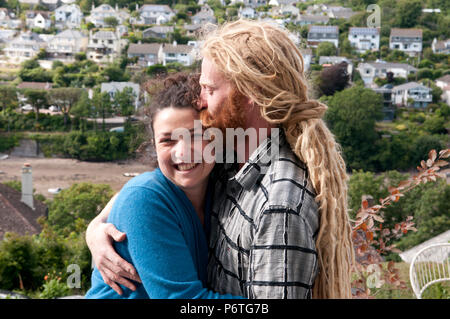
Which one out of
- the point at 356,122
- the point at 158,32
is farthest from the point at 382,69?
the point at 158,32

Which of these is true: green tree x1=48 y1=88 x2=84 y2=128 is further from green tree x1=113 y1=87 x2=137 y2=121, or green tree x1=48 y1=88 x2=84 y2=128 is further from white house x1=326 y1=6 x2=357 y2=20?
white house x1=326 y1=6 x2=357 y2=20

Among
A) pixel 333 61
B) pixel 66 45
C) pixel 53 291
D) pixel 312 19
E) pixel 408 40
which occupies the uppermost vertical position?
pixel 53 291

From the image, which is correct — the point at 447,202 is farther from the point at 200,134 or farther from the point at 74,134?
Answer: the point at 74,134

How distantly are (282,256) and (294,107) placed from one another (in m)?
0.17

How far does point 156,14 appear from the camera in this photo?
1148 inches

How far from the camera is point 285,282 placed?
1.93ft

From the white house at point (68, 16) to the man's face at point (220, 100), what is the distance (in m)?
30.7

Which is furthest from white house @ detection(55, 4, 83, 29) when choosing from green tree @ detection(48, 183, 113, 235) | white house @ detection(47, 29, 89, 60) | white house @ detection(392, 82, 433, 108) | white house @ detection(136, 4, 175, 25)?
green tree @ detection(48, 183, 113, 235)

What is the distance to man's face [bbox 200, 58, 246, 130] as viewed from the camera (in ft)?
2.14

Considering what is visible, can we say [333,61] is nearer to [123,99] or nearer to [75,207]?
[123,99]

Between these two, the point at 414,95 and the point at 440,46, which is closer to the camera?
the point at 414,95

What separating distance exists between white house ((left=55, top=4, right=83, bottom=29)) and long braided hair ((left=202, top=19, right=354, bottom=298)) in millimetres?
30707

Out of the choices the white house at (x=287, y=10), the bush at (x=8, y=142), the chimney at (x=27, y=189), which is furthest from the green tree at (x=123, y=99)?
the white house at (x=287, y=10)

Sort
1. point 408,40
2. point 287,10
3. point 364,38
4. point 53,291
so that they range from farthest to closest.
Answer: point 287,10
point 364,38
point 408,40
point 53,291
